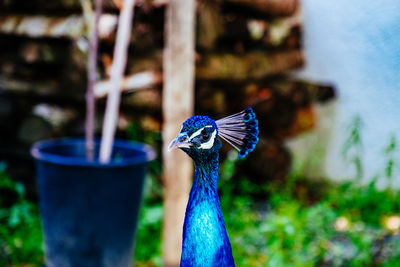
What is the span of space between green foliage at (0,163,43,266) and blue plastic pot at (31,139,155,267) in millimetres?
296

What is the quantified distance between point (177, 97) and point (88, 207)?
49cm

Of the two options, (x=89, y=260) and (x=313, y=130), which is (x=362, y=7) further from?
(x=313, y=130)

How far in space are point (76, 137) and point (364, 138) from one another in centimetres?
175

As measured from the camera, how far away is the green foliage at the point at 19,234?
1.84 m

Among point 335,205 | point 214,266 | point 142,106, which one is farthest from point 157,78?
point 214,266

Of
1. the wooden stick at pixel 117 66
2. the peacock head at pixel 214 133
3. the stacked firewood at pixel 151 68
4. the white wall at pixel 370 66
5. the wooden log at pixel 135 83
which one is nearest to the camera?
the peacock head at pixel 214 133

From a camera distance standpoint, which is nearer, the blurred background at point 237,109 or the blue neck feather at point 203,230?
the blue neck feather at point 203,230

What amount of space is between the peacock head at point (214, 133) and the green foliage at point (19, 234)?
155cm

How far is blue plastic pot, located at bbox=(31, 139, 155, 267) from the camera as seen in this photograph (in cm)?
149

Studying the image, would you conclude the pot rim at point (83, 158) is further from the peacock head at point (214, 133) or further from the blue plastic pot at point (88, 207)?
the peacock head at point (214, 133)

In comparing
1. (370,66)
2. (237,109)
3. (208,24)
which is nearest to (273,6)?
(208,24)

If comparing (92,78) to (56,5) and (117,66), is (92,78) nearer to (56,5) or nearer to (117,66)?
(117,66)

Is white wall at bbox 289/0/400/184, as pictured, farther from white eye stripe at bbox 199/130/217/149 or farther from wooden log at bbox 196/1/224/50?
wooden log at bbox 196/1/224/50

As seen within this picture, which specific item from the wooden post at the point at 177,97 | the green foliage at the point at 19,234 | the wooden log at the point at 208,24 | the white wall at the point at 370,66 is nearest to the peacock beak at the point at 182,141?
the white wall at the point at 370,66
